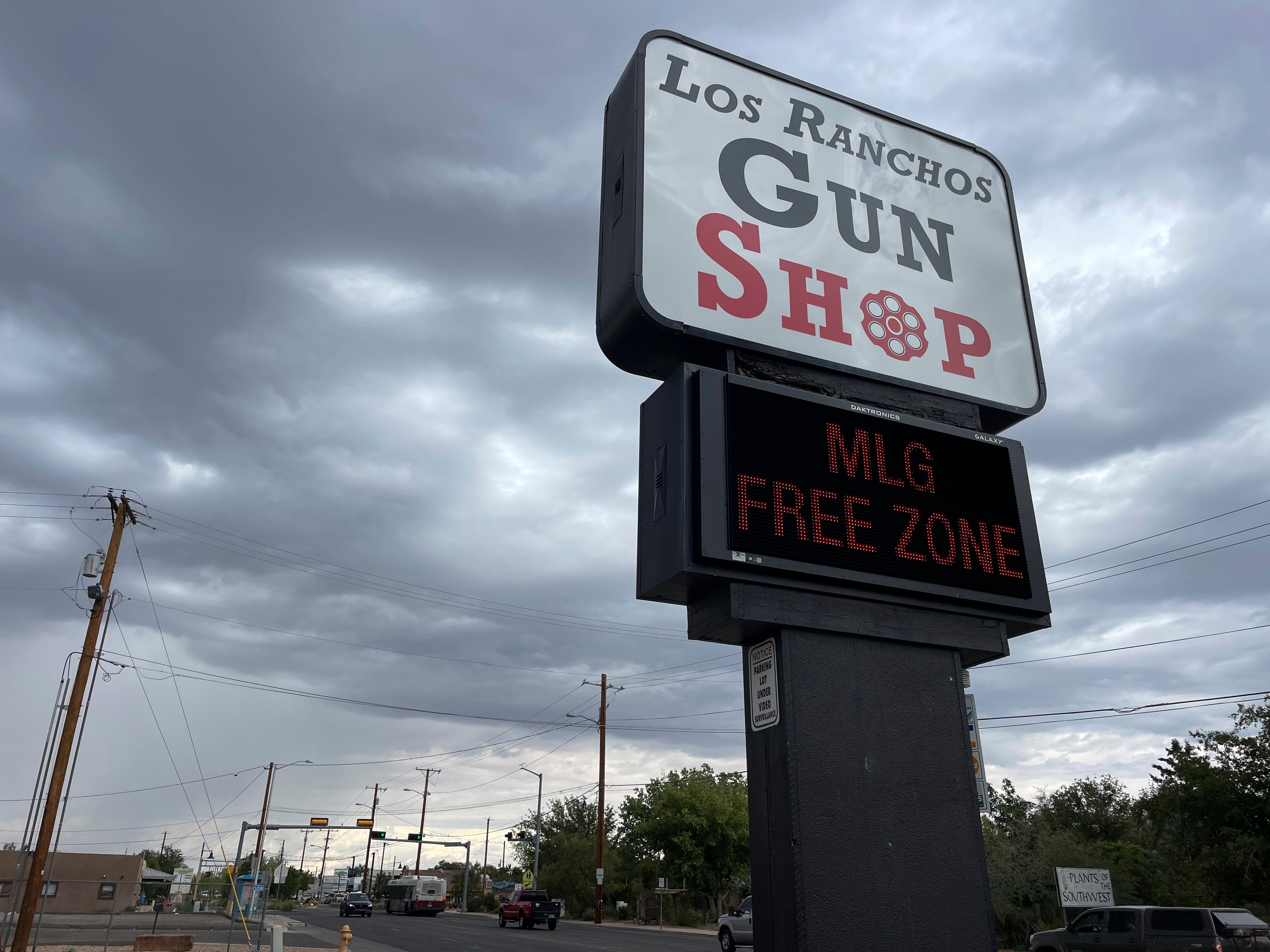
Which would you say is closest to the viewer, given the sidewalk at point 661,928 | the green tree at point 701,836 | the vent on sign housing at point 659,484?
the vent on sign housing at point 659,484

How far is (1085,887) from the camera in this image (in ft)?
69.5

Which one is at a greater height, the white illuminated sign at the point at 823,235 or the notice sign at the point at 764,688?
Answer: the white illuminated sign at the point at 823,235

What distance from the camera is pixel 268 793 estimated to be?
6531cm

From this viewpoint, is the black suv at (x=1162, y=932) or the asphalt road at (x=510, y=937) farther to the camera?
the asphalt road at (x=510, y=937)

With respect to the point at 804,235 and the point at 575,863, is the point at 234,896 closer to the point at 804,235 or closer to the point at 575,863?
the point at 804,235

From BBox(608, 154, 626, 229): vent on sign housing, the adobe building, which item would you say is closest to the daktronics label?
BBox(608, 154, 626, 229): vent on sign housing

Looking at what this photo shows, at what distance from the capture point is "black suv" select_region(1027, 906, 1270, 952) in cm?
1582

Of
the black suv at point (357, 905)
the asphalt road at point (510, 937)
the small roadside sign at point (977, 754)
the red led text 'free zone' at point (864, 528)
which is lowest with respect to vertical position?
the black suv at point (357, 905)

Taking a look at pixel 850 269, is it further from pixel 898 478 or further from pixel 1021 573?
pixel 1021 573

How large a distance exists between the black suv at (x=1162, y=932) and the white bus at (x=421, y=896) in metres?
44.0

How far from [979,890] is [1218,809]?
33.3 meters

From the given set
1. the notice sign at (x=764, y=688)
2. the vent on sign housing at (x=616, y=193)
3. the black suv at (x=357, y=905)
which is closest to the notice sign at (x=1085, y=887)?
the notice sign at (x=764, y=688)

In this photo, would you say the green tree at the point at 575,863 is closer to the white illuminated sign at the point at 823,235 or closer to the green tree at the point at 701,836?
the green tree at the point at 701,836

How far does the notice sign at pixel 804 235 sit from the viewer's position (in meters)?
7.19
